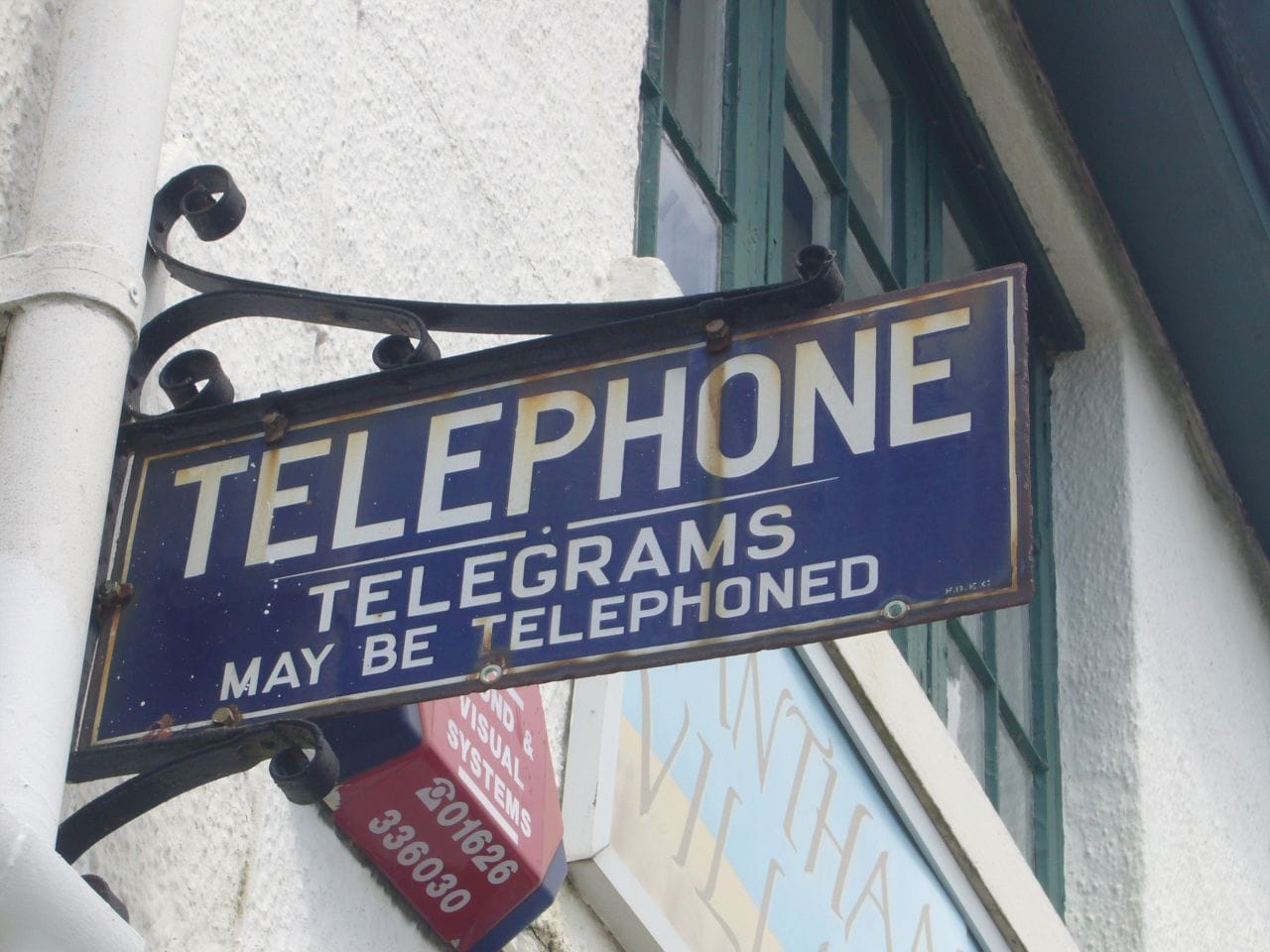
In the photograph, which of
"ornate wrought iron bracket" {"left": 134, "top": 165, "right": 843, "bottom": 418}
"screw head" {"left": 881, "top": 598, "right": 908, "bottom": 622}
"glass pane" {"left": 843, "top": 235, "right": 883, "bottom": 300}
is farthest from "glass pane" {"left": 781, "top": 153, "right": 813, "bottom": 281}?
"screw head" {"left": 881, "top": 598, "right": 908, "bottom": 622}

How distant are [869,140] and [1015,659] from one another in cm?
153

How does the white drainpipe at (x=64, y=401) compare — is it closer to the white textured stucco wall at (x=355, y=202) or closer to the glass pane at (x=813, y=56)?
the white textured stucco wall at (x=355, y=202)

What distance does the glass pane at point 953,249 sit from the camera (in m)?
6.97

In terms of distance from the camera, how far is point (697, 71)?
5.43 metres

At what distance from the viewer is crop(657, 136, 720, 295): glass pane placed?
486 centimetres

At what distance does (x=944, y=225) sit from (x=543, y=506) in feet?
15.4

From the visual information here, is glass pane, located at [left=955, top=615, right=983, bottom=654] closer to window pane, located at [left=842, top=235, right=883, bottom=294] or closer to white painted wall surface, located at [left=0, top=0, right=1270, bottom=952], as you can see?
white painted wall surface, located at [left=0, top=0, right=1270, bottom=952]

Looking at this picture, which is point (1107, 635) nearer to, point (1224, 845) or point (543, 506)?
point (1224, 845)

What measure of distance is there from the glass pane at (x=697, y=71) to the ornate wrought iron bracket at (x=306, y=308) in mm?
2274

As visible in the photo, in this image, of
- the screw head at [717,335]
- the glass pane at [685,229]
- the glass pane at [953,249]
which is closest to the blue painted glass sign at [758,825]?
the glass pane at [685,229]

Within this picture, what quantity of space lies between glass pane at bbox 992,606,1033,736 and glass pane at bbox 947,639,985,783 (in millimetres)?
221

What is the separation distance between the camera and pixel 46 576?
2.44 m

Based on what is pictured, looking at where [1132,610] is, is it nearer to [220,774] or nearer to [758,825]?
[758,825]

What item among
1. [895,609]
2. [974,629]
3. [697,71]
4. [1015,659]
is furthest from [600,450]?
[1015,659]
